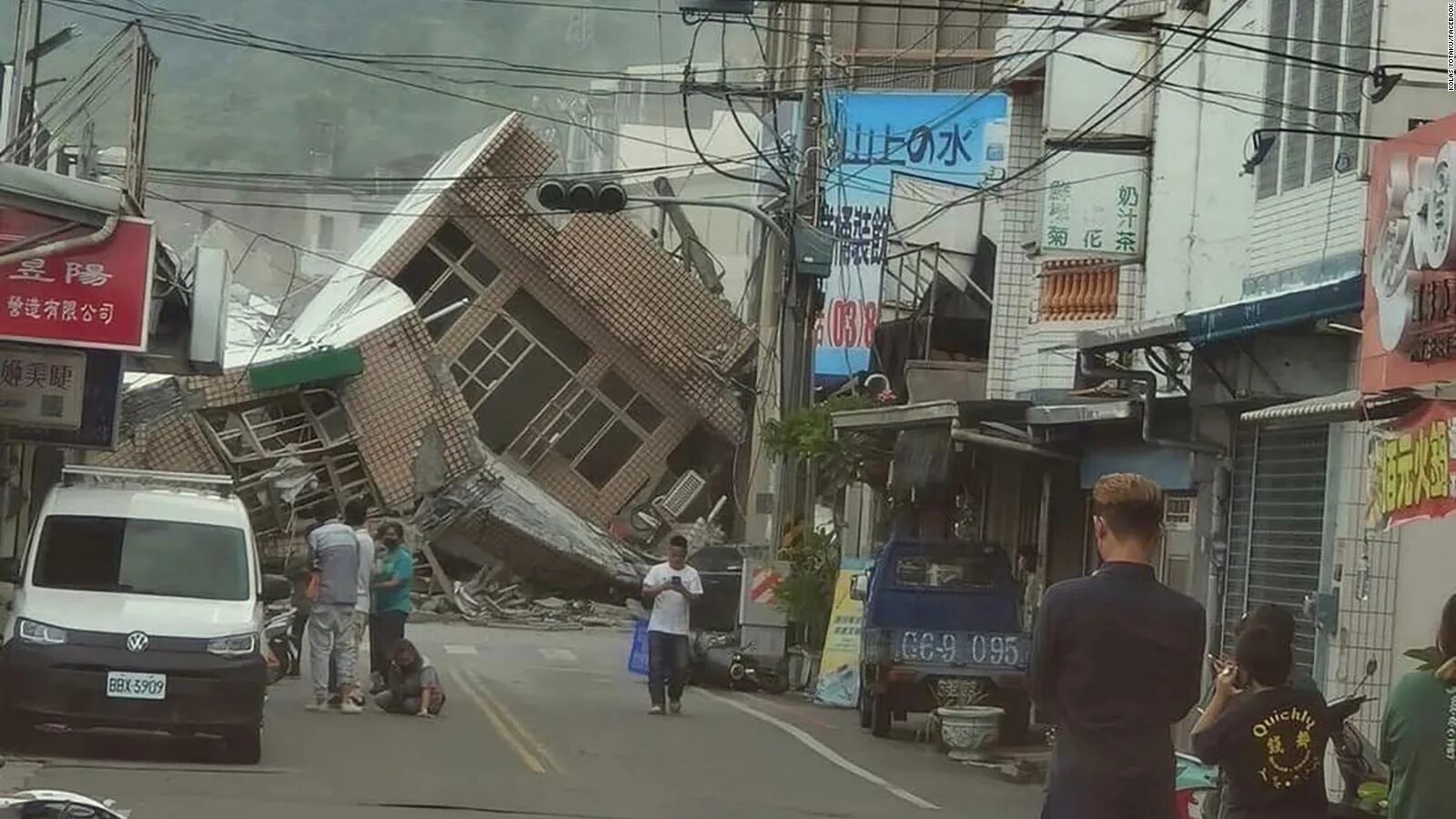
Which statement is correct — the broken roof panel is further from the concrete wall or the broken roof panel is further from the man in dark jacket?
the man in dark jacket

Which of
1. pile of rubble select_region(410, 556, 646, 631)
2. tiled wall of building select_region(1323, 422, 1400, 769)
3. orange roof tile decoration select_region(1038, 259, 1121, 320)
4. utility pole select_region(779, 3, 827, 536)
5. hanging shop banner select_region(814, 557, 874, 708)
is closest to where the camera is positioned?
tiled wall of building select_region(1323, 422, 1400, 769)

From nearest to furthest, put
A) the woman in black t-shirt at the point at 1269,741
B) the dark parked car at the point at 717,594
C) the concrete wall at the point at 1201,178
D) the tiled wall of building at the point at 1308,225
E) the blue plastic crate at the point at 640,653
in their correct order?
the woman in black t-shirt at the point at 1269,741 → the tiled wall of building at the point at 1308,225 → the concrete wall at the point at 1201,178 → the blue plastic crate at the point at 640,653 → the dark parked car at the point at 717,594

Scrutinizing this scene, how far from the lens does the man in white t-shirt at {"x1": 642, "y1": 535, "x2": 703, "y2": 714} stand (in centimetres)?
2238

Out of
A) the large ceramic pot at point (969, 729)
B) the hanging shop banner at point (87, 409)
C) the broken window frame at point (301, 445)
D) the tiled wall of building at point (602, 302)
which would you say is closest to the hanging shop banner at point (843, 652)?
the large ceramic pot at point (969, 729)

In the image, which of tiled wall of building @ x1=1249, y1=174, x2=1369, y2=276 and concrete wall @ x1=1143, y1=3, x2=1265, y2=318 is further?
concrete wall @ x1=1143, y1=3, x2=1265, y2=318

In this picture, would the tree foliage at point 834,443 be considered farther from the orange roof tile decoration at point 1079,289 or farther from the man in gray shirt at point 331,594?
the man in gray shirt at point 331,594

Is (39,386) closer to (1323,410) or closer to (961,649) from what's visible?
(961,649)

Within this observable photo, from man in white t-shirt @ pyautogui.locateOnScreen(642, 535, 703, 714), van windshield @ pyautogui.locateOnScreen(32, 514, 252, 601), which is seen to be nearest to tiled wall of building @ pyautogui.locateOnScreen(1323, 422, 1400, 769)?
man in white t-shirt @ pyautogui.locateOnScreen(642, 535, 703, 714)

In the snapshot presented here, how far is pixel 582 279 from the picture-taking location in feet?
147

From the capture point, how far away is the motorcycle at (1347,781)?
33.3 feet

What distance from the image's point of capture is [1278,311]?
15.7 meters

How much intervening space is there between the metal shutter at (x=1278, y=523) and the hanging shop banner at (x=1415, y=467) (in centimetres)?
595

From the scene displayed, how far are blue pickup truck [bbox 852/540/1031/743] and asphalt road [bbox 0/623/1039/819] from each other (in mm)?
522

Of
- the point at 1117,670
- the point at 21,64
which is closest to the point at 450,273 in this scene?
the point at 21,64
